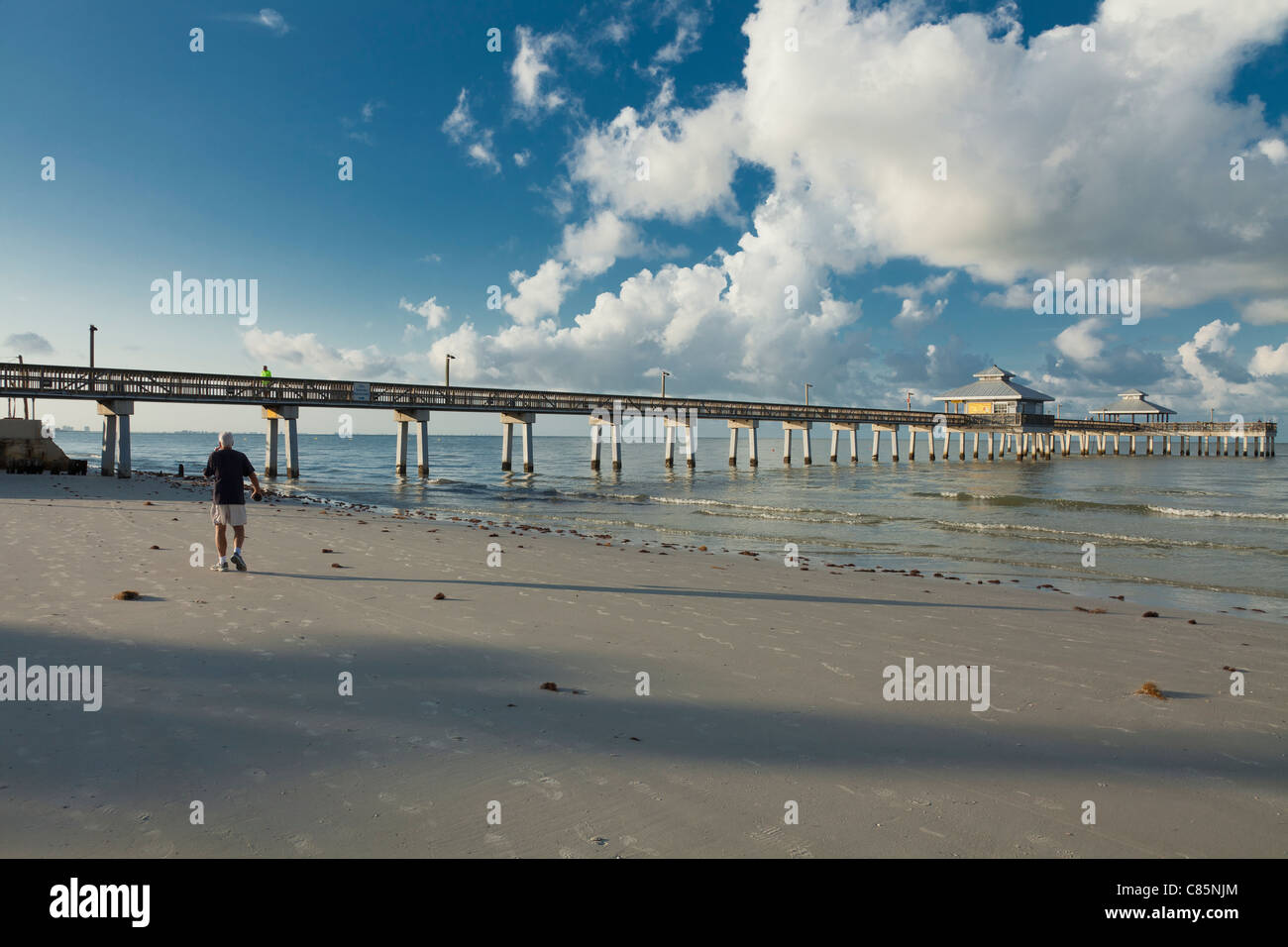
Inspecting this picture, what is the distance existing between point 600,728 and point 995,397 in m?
97.8

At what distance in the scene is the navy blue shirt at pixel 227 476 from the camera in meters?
10.6

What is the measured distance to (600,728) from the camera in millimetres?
5012

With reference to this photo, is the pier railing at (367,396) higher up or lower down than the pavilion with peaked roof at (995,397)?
lower down

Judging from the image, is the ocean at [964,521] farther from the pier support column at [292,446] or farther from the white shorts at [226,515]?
the white shorts at [226,515]

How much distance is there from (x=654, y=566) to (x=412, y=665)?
757cm

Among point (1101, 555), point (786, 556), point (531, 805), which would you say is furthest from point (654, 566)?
point (1101, 555)

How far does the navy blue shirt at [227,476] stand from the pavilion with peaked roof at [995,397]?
9081cm

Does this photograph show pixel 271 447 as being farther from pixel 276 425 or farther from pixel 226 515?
pixel 226 515

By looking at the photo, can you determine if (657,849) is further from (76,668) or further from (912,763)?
(76,668)

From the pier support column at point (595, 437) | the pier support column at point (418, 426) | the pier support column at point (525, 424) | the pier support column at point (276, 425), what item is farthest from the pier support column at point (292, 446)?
the pier support column at point (595, 437)

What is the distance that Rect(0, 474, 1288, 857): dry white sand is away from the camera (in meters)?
3.63

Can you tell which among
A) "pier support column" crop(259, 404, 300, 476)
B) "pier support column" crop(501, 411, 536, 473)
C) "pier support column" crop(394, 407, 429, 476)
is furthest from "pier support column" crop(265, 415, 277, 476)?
"pier support column" crop(501, 411, 536, 473)

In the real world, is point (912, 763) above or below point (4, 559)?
below
